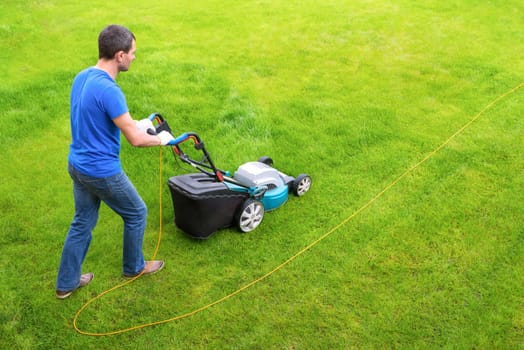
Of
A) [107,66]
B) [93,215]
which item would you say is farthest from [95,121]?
[93,215]

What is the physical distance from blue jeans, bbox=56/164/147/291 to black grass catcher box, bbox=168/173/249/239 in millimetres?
456

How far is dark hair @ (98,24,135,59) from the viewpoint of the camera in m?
2.57

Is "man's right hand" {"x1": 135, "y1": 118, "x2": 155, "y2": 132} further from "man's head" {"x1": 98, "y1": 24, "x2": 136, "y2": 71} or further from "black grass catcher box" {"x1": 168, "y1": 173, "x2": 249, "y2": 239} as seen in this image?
"black grass catcher box" {"x1": 168, "y1": 173, "x2": 249, "y2": 239}

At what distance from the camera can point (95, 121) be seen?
2645 mm

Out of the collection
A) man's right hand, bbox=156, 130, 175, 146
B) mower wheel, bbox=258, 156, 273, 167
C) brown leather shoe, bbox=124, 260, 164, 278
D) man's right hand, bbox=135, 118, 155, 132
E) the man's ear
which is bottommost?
brown leather shoe, bbox=124, 260, 164, 278

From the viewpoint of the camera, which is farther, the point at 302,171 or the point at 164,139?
the point at 302,171

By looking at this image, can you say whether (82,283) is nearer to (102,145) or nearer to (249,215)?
(102,145)

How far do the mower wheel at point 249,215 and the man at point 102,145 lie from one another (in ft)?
2.72

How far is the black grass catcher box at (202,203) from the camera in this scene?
3.47 m

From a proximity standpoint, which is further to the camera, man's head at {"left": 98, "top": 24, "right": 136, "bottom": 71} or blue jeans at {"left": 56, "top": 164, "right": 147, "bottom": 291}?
blue jeans at {"left": 56, "top": 164, "right": 147, "bottom": 291}

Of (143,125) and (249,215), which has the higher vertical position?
(143,125)

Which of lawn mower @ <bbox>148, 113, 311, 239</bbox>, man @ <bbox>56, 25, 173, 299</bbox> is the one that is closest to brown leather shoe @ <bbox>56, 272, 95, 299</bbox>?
man @ <bbox>56, 25, 173, 299</bbox>

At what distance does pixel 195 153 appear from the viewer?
4.81 meters

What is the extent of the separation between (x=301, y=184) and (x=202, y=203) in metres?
1.08
